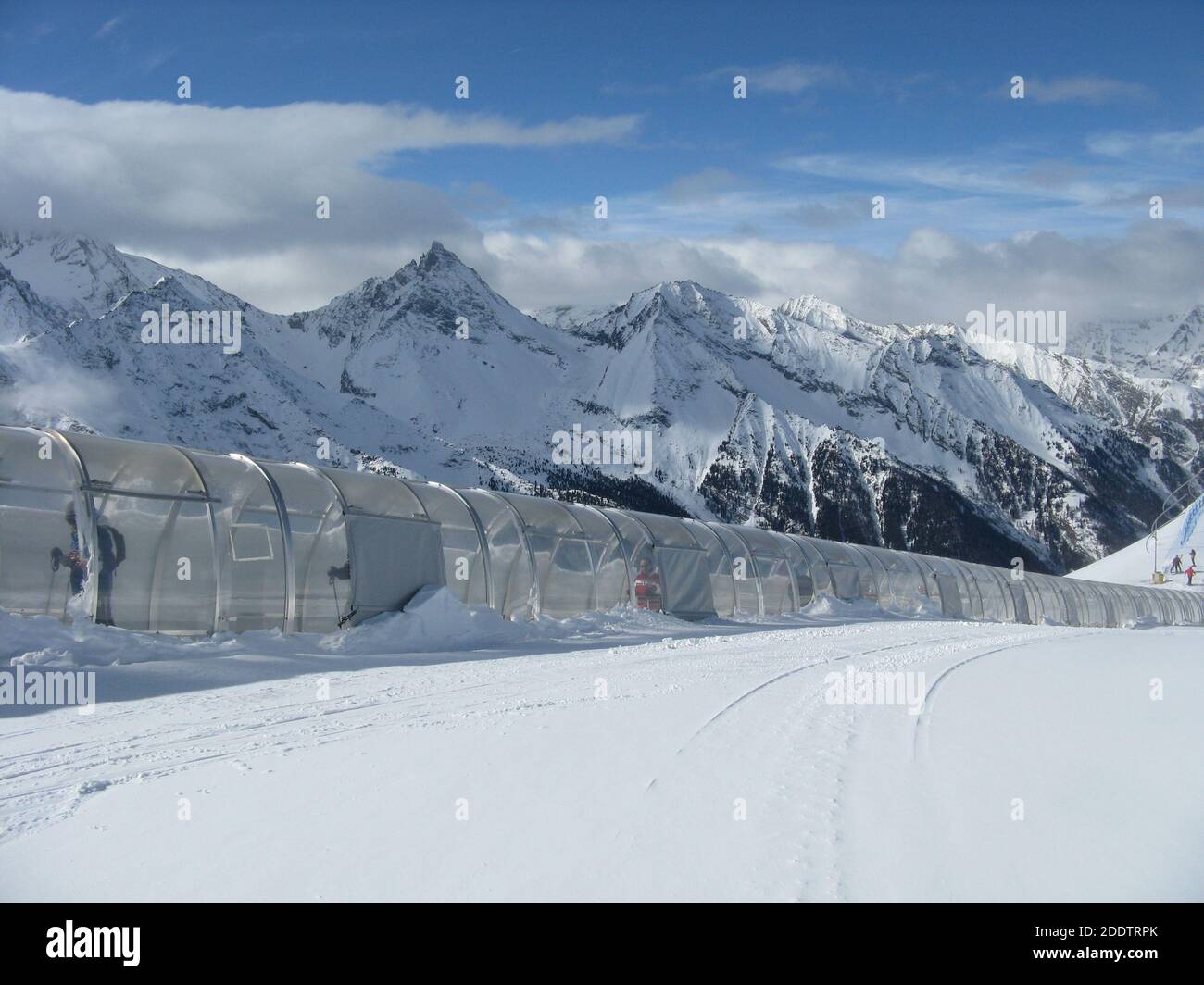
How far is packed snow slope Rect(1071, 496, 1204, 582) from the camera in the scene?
276 ft

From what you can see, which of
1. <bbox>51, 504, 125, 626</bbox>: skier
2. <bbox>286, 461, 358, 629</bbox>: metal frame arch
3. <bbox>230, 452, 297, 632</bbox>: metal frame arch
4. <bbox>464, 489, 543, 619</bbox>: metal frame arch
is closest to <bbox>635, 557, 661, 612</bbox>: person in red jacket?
<bbox>464, 489, 543, 619</bbox>: metal frame arch

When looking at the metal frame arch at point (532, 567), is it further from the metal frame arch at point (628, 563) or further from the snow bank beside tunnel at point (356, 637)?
the metal frame arch at point (628, 563)

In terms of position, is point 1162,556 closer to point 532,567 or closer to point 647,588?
point 647,588

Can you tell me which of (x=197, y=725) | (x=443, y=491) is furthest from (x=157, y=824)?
(x=443, y=491)

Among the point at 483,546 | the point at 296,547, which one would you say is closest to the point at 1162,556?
the point at 483,546

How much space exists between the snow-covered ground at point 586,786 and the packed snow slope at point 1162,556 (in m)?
79.1

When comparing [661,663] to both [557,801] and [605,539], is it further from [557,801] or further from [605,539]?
[605,539]

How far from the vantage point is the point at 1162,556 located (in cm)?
8950

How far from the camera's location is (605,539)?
2539cm

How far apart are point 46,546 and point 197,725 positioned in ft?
20.3

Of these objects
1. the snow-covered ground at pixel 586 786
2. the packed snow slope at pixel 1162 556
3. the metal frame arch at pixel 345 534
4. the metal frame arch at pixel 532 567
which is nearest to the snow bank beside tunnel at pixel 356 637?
the snow-covered ground at pixel 586 786

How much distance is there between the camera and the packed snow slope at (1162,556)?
3311 inches

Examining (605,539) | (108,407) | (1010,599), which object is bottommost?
(1010,599)
